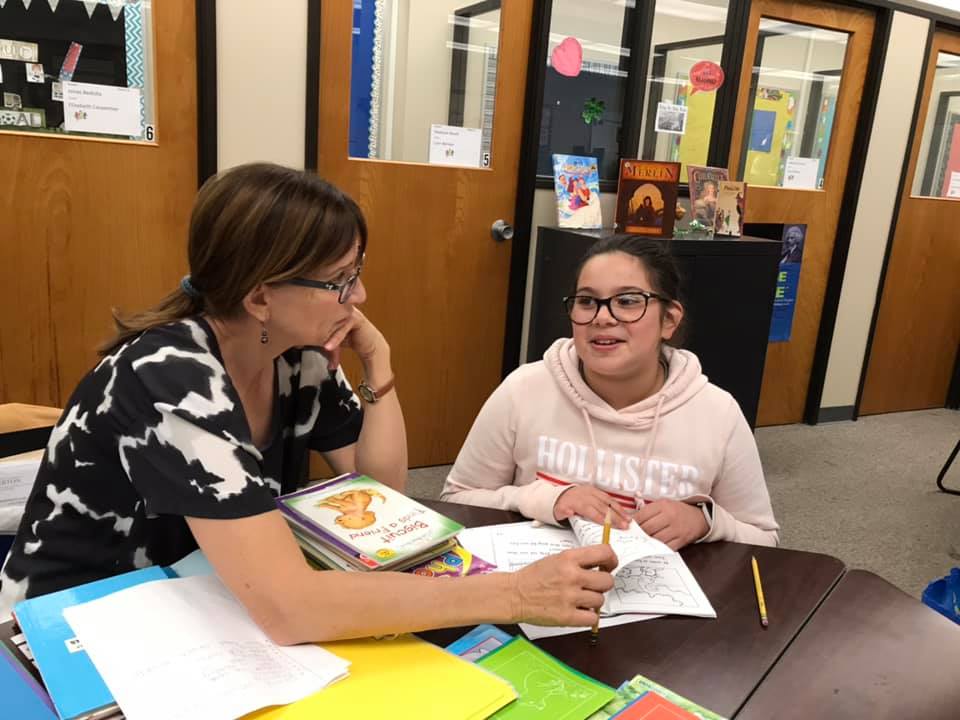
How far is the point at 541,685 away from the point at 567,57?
2.78 meters

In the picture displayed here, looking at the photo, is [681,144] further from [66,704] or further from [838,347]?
[66,704]

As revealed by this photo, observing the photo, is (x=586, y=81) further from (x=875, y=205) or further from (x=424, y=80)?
(x=875, y=205)

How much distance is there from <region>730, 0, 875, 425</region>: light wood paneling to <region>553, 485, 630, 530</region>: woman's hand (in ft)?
9.59

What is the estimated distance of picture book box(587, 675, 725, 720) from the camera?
33.8 inches

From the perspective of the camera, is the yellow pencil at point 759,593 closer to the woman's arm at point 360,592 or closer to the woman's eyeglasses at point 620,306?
the woman's arm at point 360,592

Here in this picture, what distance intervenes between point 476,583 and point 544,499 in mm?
407

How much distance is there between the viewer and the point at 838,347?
4340 mm

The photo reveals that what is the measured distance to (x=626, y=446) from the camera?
1.56m

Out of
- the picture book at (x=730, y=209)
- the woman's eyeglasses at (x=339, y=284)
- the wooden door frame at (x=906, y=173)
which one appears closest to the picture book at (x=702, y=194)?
the picture book at (x=730, y=209)

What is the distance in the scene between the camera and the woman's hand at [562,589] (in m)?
0.96

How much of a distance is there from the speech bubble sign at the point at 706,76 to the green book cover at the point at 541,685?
10.3 ft

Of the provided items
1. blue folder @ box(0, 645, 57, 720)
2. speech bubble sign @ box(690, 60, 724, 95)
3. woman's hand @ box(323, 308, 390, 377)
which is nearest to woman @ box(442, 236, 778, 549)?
woman's hand @ box(323, 308, 390, 377)

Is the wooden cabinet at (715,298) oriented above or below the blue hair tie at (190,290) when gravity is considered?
below

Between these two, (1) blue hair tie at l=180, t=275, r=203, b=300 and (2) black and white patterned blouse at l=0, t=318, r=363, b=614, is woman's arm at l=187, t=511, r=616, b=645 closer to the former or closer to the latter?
(2) black and white patterned blouse at l=0, t=318, r=363, b=614
